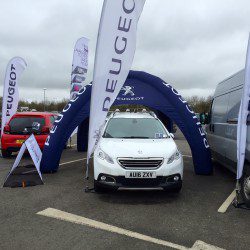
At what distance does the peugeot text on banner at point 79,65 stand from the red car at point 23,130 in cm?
361

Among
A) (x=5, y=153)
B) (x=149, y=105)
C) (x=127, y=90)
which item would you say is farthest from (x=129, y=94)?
(x=5, y=153)

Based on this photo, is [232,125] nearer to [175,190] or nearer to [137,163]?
[175,190]

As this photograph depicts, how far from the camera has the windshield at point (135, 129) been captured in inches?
313

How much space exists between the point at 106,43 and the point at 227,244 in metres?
→ 4.56

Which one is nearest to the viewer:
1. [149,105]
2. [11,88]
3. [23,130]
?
[149,105]

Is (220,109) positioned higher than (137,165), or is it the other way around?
(220,109)

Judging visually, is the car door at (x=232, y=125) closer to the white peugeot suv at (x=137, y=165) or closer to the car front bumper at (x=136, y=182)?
the white peugeot suv at (x=137, y=165)

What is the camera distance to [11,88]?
13836mm

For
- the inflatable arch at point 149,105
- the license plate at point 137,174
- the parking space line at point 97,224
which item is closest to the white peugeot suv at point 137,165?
the license plate at point 137,174

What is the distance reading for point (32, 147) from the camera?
871 cm

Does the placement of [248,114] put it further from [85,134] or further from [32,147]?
A: [85,134]

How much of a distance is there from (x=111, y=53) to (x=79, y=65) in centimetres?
913

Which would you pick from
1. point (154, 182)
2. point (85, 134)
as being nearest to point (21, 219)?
point (154, 182)

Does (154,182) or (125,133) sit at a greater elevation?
(125,133)
